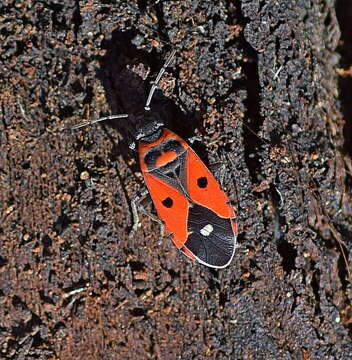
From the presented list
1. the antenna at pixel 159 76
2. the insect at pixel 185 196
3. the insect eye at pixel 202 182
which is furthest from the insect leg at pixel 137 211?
the antenna at pixel 159 76

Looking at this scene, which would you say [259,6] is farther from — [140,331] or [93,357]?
[93,357]

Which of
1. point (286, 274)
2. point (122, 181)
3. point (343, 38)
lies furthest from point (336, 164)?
point (122, 181)

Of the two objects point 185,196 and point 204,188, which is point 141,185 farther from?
point 204,188

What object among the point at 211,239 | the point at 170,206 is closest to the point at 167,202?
the point at 170,206

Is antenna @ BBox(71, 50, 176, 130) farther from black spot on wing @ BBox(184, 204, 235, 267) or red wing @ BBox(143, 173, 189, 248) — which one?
black spot on wing @ BBox(184, 204, 235, 267)

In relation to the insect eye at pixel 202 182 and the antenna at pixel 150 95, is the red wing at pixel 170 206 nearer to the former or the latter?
the insect eye at pixel 202 182

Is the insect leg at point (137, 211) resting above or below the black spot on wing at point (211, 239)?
above
